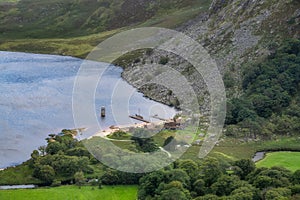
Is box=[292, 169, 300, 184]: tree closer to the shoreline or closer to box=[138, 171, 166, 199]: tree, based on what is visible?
box=[138, 171, 166, 199]: tree

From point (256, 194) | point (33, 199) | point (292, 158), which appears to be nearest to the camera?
point (256, 194)

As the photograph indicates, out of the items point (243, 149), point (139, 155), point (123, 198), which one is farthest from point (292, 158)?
point (123, 198)

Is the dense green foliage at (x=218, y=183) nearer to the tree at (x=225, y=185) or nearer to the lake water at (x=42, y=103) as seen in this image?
the tree at (x=225, y=185)

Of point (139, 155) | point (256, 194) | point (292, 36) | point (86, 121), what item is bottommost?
point (256, 194)

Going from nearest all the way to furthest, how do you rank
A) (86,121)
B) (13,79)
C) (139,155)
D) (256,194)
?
(256,194)
(139,155)
(86,121)
(13,79)

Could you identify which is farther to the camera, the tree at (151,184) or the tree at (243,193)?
the tree at (151,184)

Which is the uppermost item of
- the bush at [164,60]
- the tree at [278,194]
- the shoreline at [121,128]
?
the bush at [164,60]

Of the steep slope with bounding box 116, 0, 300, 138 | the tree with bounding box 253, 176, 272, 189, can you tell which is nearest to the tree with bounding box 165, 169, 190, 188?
the tree with bounding box 253, 176, 272, 189

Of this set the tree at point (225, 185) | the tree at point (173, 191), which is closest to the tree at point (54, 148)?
the tree at point (173, 191)

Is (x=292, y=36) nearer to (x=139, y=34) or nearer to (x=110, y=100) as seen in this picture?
(x=110, y=100)
